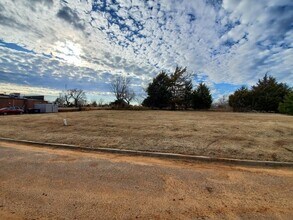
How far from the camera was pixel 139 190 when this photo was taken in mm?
4328

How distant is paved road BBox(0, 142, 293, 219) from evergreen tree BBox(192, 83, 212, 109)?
3435 centimetres

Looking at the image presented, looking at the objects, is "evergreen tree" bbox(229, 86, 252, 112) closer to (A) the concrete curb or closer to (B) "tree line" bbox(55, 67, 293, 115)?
(B) "tree line" bbox(55, 67, 293, 115)

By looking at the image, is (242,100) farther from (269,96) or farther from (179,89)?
(179,89)

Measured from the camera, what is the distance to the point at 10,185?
14.8 feet

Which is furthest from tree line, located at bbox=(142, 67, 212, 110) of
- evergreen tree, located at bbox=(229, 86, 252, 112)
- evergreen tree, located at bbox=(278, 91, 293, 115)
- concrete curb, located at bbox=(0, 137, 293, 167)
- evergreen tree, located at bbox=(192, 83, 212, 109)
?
concrete curb, located at bbox=(0, 137, 293, 167)

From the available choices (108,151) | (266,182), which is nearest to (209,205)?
(266,182)

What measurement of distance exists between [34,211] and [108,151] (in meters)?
4.33

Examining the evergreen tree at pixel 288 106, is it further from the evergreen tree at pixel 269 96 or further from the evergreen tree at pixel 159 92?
the evergreen tree at pixel 159 92

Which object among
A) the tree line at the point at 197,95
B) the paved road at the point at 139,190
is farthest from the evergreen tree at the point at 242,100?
the paved road at the point at 139,190

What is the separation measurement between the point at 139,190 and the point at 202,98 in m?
36.7

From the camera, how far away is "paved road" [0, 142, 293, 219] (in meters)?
3.47

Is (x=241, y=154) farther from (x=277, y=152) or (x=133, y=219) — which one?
(x=133, y=219)

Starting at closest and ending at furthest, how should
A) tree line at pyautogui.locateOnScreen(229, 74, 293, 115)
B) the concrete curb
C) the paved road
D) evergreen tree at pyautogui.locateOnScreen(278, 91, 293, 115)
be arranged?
the paved road, the concrete curb, evergreen tree at pyautogui.locateOnScreen(278, 91, 293, 115), tree line at pyautogui.locateOnScreen(229, 74, 293, 115)

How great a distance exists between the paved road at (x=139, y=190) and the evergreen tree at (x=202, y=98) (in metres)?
34.4
